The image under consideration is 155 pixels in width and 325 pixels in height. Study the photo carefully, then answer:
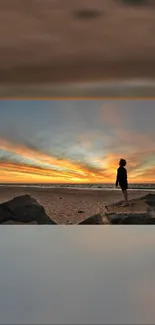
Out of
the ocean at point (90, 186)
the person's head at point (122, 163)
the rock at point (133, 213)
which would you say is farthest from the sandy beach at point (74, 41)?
the rock at point (133, 213)

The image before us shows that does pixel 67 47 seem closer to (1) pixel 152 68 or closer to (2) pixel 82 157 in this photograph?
(1) pixel 152 68

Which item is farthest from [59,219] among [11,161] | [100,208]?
[11,161]

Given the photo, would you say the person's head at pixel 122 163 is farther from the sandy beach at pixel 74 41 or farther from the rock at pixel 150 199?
the sandy beach at pixel 74 41

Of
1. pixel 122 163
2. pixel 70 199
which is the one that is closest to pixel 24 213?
pixel 70 199

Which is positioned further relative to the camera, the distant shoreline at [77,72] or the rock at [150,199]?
the rock at [150,199]

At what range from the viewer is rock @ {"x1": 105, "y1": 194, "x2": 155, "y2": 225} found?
8.32m

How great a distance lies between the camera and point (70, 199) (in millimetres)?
8758

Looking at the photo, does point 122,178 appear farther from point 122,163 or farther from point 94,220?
point 94,220

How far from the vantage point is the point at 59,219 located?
8.55m

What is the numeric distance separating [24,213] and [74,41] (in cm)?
441

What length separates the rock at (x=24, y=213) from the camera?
841cm

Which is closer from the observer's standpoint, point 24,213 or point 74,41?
point 74,41

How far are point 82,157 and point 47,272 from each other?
17.5 ft

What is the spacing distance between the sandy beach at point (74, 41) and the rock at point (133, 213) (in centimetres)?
289
